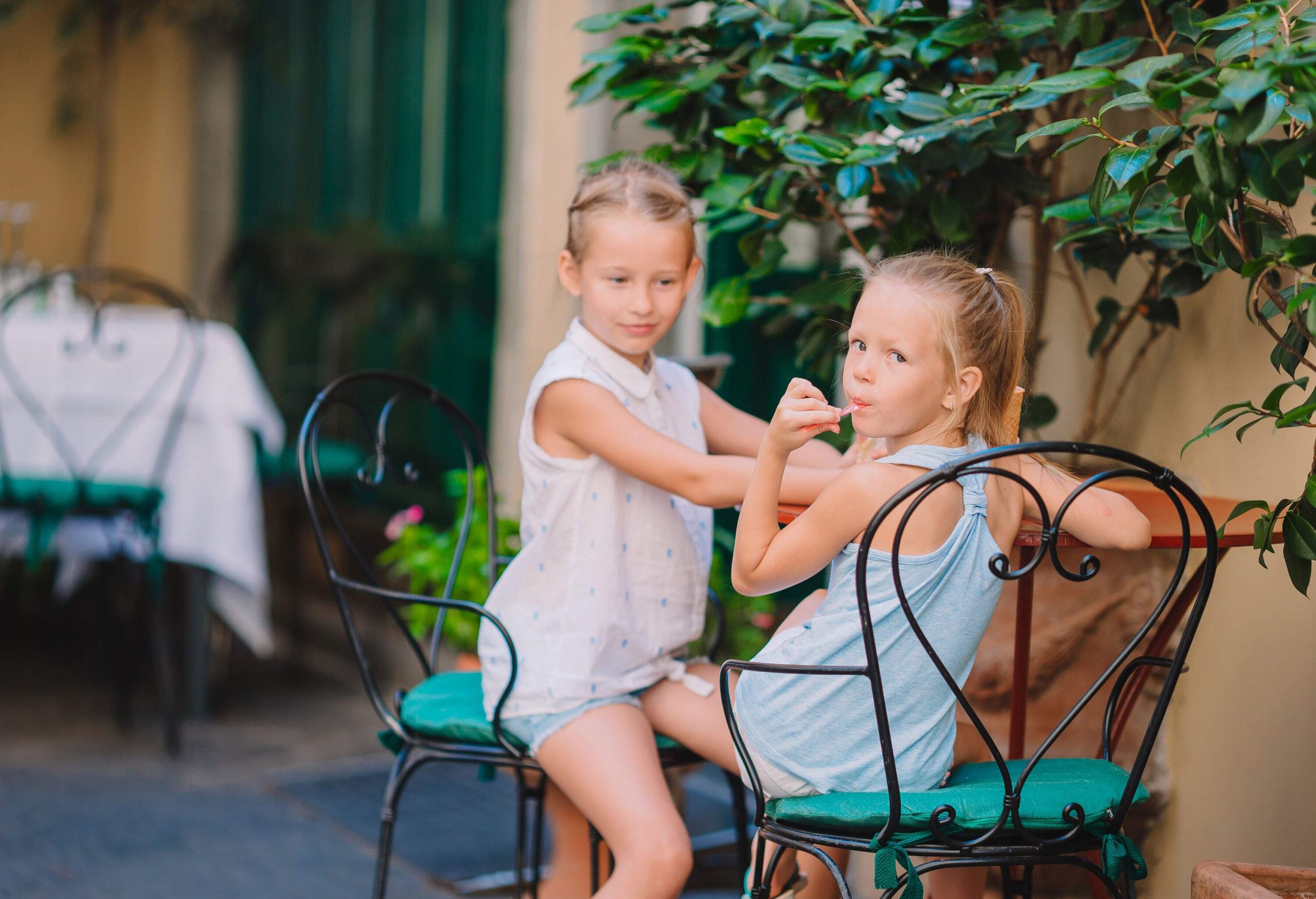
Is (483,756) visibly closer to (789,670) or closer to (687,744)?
(687,744)

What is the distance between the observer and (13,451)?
341 centimetres

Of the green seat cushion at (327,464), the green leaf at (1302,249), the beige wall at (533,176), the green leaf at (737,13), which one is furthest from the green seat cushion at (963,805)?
the green seat cushion at (327,464)

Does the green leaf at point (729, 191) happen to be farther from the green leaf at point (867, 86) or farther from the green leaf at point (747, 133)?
the green leaf at point (867, 86)

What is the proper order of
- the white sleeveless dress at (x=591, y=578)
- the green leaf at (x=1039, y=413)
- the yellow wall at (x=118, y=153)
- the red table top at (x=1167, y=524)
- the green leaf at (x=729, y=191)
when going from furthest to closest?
the yellow wall at (x=118, y=153) < the green leaf at (x=1039, y=413) < the green leaf at (x=729, y=191) < the white sleeveless dress at (x=591, y=578) < the red table top at (x=1167, y=524)

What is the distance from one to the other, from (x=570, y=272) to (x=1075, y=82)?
2.42 ft

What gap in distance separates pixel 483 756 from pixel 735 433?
605 millimetres

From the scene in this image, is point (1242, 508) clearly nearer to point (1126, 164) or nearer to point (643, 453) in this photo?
point (1126, 164)

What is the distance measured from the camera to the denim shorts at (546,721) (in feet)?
5.64

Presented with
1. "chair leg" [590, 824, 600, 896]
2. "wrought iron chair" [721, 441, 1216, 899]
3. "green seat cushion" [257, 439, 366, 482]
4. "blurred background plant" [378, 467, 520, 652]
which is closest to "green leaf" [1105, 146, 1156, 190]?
"wrought iron chair" [721, 441, 1216, 899]

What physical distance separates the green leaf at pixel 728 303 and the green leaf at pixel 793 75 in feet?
1.26

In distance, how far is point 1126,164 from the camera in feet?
4.25

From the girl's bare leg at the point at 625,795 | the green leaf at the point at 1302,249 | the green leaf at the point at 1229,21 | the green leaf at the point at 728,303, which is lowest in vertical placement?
the girl's bare leg at the point at 625,795

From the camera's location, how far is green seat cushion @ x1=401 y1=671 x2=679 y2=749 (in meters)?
1.79

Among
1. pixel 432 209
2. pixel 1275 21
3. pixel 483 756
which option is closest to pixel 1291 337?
pixel 1275 21
